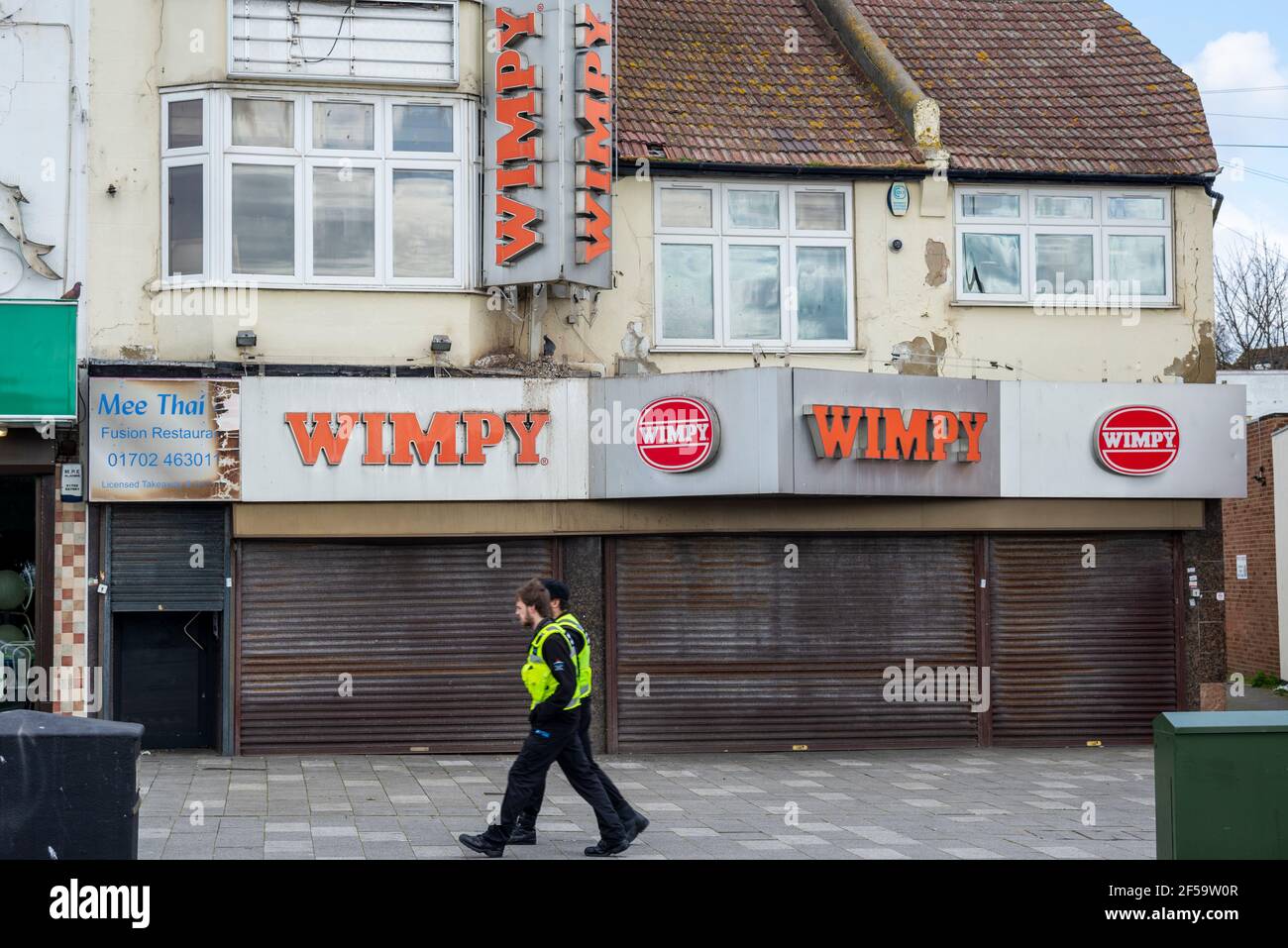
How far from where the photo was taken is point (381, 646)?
1597cm

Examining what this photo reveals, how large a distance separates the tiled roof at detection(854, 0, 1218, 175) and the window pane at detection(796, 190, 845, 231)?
1330 mm

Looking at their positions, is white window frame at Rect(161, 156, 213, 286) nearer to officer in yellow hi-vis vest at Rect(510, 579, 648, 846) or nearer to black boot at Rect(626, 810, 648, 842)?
officer in yellow hi-vis vest at Rect(510, 579, 648, 846)

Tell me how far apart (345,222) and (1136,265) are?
335 inches

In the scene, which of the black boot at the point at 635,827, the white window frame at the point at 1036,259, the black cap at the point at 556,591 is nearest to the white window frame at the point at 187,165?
the black cap at the point at 556,591

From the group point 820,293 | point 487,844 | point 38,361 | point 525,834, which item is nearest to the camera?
point 487,844

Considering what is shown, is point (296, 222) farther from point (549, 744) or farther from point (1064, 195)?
point (1064, 195)

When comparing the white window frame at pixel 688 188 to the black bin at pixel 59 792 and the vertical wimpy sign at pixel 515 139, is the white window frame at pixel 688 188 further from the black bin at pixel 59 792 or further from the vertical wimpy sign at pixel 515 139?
the black bin at pixel 59 792

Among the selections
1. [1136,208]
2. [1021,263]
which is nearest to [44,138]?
[1021,263]

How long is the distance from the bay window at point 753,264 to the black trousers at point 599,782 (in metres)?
6.74

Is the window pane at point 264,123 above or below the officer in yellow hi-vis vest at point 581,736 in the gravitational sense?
above

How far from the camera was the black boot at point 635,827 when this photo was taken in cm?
1062

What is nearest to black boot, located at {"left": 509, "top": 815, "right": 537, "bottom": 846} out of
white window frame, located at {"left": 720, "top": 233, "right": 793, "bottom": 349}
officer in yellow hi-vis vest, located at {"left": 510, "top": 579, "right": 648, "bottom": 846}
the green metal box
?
officer in yellow hi-vis vest, located at {"left": 510, "top": 579, "right": 648, "bottom": 846}
